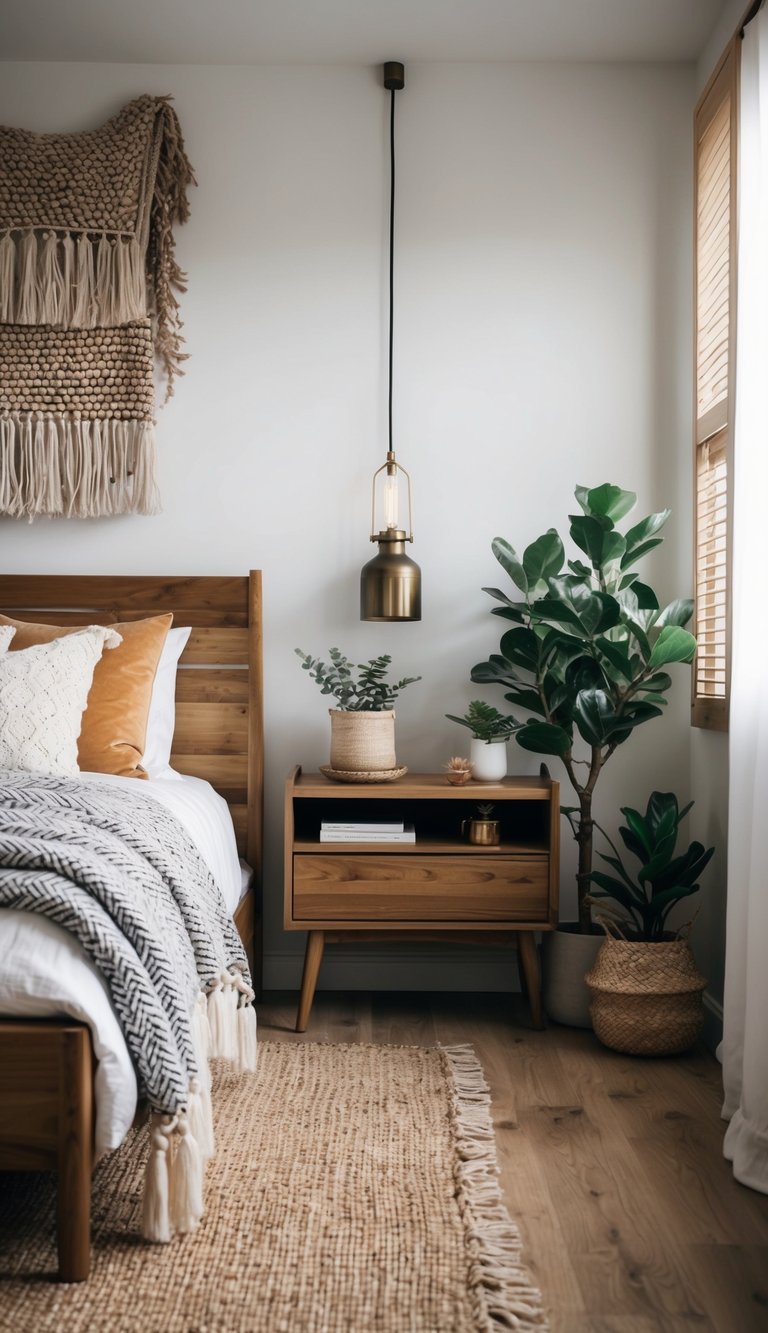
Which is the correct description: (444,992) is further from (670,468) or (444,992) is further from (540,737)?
(670,468)

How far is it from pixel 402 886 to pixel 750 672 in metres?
1.03

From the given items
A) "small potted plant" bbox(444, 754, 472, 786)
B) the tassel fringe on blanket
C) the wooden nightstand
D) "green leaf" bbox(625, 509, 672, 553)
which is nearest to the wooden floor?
the wooden nightstand

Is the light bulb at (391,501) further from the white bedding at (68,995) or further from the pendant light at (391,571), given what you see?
the white bedding at (68,995)

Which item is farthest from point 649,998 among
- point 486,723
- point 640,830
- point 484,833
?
point 486,723

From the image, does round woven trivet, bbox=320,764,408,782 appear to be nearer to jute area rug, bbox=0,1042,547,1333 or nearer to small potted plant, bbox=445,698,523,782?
small potted plant, bbox=445,698,523,782

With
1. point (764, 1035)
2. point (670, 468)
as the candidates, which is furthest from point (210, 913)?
point (670, 468)

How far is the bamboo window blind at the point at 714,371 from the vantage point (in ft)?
8.76

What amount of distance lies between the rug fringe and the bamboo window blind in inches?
44.4

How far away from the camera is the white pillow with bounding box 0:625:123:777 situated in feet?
7.79

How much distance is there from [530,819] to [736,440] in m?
1.24

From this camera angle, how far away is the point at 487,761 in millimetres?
2861

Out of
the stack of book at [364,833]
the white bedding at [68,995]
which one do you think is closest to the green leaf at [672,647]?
the stack of book at [364,833]

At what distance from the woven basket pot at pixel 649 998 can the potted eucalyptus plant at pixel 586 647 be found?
0.58 feet

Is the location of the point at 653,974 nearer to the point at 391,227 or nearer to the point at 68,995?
the point at 68,995
